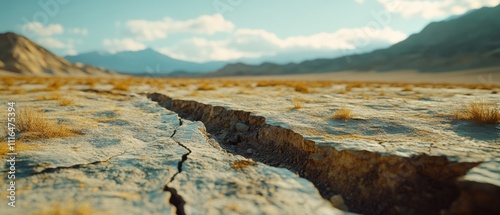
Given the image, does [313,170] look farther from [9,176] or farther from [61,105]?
[61,105]

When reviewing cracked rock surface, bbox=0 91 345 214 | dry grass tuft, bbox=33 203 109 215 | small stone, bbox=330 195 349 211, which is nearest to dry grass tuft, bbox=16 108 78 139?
cracked rock surface, bbox=0 91 345 214

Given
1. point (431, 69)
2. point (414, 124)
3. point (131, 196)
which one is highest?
point (431, 69)

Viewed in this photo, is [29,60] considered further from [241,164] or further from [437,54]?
[437,54]

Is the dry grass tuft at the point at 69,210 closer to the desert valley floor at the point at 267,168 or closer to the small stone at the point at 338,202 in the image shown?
the desert valley floor at the point at 267,168

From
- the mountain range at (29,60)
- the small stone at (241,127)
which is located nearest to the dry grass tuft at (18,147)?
the small stone at (241,127)

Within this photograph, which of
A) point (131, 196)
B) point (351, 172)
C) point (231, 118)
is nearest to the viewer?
point (131, 196)

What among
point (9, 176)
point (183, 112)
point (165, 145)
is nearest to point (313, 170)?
point (165, 145)
